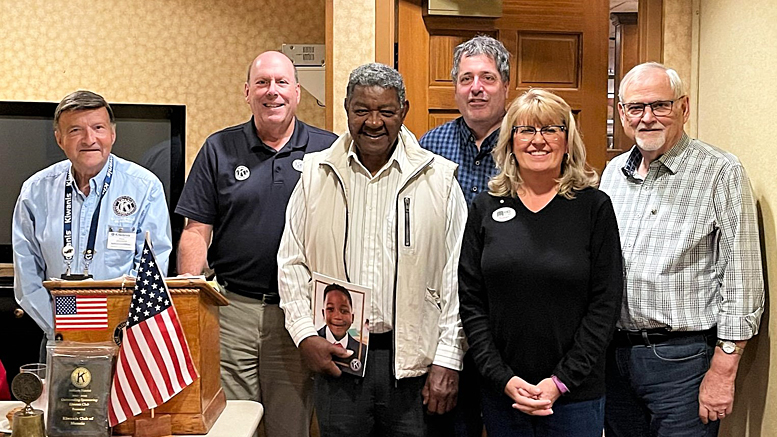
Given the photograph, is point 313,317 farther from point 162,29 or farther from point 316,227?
point 162,29

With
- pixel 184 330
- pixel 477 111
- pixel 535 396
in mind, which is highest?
pixel 477 111

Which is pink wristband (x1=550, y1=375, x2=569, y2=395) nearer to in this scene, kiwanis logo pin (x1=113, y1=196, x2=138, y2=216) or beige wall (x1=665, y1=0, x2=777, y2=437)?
beige wall (x1=665, y1=0, x2=777, y2=437)

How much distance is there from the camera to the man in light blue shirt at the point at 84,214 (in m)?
2.67

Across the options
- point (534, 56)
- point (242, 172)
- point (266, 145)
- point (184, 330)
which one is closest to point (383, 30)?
point (534, 56)

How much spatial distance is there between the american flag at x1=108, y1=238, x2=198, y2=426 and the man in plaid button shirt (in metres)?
1.38

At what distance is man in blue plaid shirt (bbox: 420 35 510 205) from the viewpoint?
2674mm

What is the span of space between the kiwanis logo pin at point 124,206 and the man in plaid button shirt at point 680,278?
1.60m

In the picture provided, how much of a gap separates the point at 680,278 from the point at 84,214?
6.26ft

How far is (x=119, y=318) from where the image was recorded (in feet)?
5.98

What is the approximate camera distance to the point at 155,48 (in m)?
4.45

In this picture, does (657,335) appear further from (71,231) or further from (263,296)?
(71,231)

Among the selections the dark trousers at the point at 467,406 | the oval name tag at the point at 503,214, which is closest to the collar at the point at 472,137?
the oval name tag at the point at 503,214

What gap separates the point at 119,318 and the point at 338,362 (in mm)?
717

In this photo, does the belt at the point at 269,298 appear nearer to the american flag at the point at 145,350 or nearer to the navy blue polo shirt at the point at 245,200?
the navy blue polo shirt at the point at 245,200
